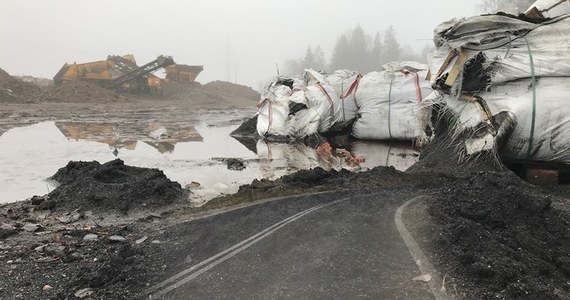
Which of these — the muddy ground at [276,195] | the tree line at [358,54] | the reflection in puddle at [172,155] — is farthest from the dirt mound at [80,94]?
the tree line at [358,54]

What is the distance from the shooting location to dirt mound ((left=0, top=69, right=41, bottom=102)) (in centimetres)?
2010

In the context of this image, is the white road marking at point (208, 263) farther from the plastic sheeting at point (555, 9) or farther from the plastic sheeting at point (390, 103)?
the plastic sheeting at point (390, 103)

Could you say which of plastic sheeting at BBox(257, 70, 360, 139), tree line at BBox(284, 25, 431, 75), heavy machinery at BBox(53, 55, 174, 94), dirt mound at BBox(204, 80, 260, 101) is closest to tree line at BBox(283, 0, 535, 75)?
tree line at BBox(284, 25, 431, 75)

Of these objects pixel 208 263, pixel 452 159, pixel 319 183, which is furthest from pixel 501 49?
pixel 208 263

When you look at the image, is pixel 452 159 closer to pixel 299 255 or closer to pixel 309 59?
pixel 299 255

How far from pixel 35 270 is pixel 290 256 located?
5.98 ft

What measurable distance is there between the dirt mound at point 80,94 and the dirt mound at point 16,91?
56cm

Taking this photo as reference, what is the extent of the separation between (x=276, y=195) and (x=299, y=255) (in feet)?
5.55

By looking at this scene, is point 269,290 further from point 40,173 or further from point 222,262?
point 40,173

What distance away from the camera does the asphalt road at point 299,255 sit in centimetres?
236

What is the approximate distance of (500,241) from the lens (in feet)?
8.53

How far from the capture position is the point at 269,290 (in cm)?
238

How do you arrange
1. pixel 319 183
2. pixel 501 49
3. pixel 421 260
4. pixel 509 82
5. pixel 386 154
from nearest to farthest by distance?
1. pixel 421 260
2. pixel 509 82
3. pixel 501 49
4. pixel 319 183
5. pixel 386 154

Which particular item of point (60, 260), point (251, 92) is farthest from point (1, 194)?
point (251, 92)
